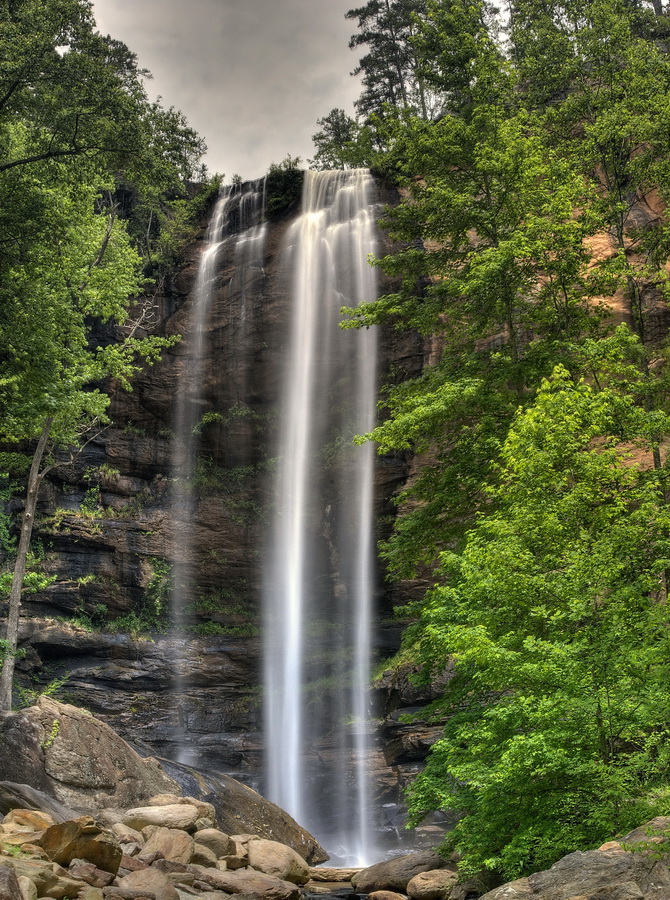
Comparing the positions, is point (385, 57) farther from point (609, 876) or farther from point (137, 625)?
point (609, 876)

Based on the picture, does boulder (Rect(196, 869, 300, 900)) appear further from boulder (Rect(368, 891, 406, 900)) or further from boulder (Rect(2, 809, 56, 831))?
boulder (Rect(2, 809, 56, 831))

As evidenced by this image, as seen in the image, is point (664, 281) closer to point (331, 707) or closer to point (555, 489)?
point (555, 489)

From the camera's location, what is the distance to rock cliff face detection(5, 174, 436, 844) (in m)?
23.7

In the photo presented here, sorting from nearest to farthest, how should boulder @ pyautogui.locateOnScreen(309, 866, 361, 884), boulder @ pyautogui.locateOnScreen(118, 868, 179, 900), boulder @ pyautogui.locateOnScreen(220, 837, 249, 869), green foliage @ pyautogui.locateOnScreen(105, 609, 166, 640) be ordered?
boulder @ pyautogui.locateOnScreen(118, 868, 179, 900)
boulder @ pyautogui.locateOnScreen(220, 837, 249, 869)
boulder @ pyautogui.locateOnScreen(309, 866, 361, 884)
green foliage @ pyautogui.locateOnScreen(105, 609, 166, 640)

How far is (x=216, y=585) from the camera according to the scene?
27.5 meters

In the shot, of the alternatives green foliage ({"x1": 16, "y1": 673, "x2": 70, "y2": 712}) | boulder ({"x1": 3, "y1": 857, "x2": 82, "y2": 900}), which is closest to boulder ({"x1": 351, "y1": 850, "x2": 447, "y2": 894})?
boulder ({"x1": 3, "y1": 857, "x2": 82, "y2": 900})

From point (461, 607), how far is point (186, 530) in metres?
20.1

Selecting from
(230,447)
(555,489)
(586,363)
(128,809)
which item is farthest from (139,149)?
(230,447)

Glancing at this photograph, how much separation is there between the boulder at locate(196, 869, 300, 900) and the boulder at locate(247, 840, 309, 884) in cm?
98

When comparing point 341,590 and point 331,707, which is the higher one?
point 341,590

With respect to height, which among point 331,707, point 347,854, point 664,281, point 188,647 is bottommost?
point 347,854

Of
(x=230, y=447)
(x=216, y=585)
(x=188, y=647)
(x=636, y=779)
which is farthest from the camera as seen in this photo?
(x=230, y=447)

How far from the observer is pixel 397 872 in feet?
42.3

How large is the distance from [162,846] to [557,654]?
720 cm
